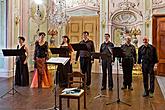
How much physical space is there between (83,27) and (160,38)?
11.7 feet

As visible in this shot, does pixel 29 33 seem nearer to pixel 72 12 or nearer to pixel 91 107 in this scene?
pixel 72 12

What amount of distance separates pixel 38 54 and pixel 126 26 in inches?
213

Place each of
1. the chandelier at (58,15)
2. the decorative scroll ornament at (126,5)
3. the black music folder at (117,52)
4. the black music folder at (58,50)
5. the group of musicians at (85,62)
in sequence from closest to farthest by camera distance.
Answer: the black music folder at (117,52), the black music folder at (58,50), the group of musicians at (85,62), the decorative scroll ornament at (126,5), the chandelier at (58,15)

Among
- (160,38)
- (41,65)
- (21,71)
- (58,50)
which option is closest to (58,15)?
(160,38)

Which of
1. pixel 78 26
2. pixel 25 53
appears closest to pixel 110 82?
pixel 25 53

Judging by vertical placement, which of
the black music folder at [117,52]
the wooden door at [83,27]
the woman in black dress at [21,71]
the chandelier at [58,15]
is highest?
the chandelier at [58,15]

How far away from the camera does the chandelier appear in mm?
13430

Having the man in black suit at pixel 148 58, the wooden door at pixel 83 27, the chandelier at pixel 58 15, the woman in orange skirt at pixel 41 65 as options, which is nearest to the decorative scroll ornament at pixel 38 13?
the chandelier at pixel 58 15

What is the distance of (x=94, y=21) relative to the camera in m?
13.2

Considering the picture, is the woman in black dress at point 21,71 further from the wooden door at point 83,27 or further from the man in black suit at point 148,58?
the wooden door at point 83,27

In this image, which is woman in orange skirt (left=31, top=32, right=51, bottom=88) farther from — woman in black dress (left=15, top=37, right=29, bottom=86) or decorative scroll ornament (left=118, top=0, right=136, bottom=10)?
decorative scroll ornament (left=118, top=0, right=136, bottom=10)

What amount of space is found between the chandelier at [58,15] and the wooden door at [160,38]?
4058mm

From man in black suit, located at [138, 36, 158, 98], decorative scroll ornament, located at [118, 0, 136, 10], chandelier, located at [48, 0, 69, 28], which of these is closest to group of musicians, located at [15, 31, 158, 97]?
man in black suit, located at [138, 36, 158, 98]

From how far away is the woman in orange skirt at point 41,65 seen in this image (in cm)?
865
